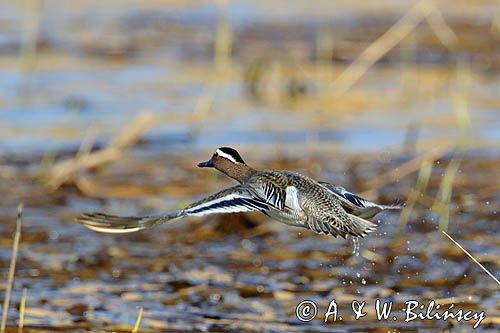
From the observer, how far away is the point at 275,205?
526cm

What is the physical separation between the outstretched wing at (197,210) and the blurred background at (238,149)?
611 mm

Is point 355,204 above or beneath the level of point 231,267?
beneath

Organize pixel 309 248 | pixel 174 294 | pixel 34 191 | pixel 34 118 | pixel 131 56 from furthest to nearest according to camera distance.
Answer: pixel 131 56
pixel 34 118
pixel 34 191
pixel 309 248
pixel 174 294

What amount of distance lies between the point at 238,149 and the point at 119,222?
16.4ft

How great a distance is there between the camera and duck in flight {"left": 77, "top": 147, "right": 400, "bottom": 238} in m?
5.23

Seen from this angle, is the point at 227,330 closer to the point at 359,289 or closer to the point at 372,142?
the point at 359,289

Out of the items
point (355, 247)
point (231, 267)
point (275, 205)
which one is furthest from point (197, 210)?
point (355, 247)

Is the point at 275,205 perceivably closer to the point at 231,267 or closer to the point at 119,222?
the point at 119,222

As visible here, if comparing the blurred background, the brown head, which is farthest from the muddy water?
the brown head

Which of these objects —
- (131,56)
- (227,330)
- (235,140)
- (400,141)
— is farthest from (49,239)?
(131,56)

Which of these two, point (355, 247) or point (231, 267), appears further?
point (355, 247)

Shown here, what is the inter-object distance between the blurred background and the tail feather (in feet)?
1.94

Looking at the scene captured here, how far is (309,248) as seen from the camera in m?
7.79

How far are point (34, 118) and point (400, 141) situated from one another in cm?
335
